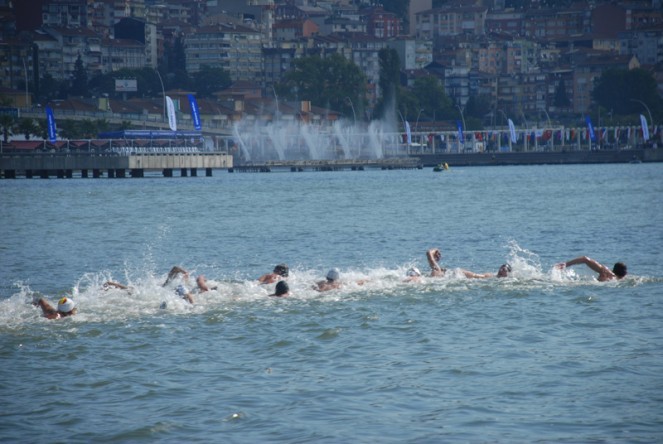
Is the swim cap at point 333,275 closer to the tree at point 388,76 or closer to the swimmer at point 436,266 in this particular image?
the swimmer at point 436,266

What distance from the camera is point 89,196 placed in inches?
3093

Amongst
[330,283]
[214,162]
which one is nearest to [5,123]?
[214,162]

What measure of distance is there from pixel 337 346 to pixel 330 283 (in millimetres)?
5867

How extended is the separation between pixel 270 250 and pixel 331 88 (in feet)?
530

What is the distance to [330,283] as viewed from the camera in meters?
26.8

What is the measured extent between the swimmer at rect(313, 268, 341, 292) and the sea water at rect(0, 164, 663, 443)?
0.27 meters

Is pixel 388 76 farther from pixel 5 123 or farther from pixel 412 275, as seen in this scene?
pixel 412 275

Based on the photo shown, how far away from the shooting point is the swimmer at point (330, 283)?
26656 mm

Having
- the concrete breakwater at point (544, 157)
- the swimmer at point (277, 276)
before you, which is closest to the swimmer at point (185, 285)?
the swimmer at point (277, 276)

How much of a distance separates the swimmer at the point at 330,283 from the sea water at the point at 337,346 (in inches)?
10.5

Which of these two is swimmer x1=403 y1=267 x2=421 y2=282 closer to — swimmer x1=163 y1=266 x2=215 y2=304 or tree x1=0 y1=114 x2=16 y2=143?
swimmer x1=163 y1=266 x2=215 y2=304

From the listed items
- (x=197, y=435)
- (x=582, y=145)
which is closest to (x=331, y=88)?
(x=582, y=145)

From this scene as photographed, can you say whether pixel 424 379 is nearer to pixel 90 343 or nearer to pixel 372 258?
pixel 90 343

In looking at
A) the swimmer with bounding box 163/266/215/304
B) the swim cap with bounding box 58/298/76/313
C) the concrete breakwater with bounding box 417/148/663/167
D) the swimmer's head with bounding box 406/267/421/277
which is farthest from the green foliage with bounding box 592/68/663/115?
the swim cap with bounding box 58/298/76/313
